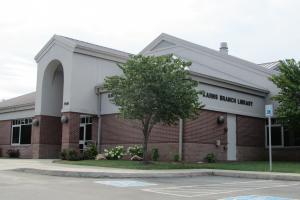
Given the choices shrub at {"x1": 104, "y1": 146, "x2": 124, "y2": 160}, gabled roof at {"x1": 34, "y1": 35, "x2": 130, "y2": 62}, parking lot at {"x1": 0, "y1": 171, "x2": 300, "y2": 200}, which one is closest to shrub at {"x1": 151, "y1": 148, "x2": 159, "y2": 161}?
shrub at {"x1": 104, "y1": 146, "x2": 124, "y2": 160}

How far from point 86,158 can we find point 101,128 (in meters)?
3.34

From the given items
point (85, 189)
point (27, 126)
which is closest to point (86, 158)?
point (27, 126)

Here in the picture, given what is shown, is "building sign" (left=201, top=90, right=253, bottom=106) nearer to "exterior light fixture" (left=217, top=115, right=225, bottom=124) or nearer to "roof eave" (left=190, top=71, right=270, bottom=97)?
"roof eave" (left=190, top=71, right=270, bottom=97)

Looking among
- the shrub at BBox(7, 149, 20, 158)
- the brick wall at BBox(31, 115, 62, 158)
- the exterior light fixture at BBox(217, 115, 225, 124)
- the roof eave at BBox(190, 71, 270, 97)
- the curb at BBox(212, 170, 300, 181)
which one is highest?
the roof eave at BBox(190, 71, 270, 97)

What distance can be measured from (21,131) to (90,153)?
37.3 ft

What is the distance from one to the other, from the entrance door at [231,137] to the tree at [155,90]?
7.30 m

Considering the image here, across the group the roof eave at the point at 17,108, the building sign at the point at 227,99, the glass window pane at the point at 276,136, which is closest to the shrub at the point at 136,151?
the building sign at the point at 227,99

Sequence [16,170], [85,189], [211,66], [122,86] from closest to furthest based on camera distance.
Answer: [85,189], [16,170], [122,86], [211,66]

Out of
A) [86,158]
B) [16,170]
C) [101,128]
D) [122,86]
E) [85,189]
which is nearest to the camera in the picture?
[85,189]

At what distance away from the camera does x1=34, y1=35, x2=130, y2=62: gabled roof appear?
2945 centimetres

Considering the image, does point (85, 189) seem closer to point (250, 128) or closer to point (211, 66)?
point (250, 128)

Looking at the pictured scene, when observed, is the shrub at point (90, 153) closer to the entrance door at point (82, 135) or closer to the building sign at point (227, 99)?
the entrance door at point (82, 135)

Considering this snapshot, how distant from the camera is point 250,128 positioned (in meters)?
29.8

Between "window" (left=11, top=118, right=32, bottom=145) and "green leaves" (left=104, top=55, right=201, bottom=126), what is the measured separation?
638 inches
